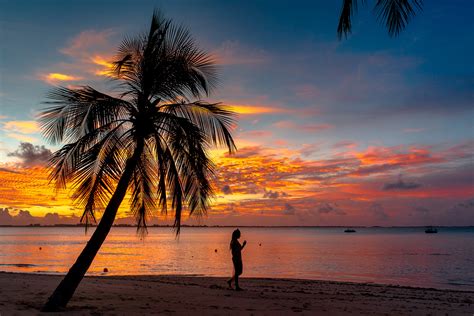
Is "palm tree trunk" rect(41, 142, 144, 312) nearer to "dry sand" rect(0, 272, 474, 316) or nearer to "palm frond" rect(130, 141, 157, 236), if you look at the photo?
"dry sand" rect(0, 272, 474, 316)

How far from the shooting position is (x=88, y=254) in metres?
9.81

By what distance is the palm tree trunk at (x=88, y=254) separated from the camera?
9461mm

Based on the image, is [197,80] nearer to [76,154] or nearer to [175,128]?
[175,128]

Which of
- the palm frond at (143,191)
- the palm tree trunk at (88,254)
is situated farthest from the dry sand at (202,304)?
the palm frond at (143,191)

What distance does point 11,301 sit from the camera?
10461 mm

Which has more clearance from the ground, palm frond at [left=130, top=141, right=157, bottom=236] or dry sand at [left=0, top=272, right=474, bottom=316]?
palm frond at [left=130, top=141, right=157, bottom=236]

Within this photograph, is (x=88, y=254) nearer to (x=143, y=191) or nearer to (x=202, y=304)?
(x=143, y=191)

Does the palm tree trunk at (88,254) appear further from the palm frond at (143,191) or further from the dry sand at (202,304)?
the palm frond at (143,191)

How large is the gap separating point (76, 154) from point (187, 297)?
217 inches

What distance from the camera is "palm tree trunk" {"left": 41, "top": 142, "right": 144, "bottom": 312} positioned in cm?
946

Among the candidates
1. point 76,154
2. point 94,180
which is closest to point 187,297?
point 94,180

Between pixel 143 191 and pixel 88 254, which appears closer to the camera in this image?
pixel 88 254

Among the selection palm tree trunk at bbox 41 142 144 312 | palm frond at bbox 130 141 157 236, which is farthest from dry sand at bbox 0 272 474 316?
palm frond at bbox 130 141 157 236

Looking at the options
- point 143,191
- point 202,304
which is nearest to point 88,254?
point 143,191
